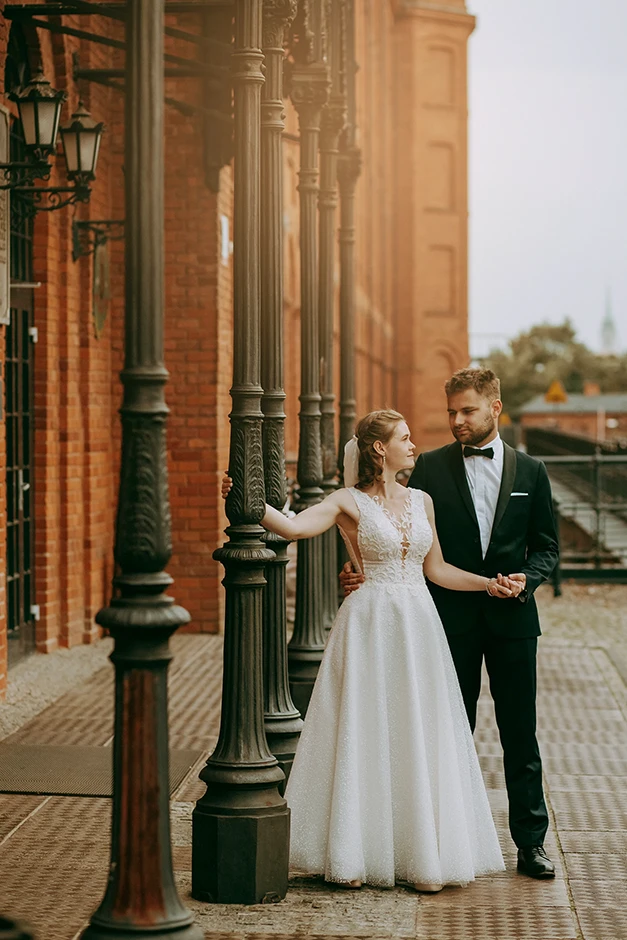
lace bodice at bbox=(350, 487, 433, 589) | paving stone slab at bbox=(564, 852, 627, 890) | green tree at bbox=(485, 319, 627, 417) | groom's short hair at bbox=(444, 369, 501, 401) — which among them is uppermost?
green tree at bbox=(485, 319, 627, 417)

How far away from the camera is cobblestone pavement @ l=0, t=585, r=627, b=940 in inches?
206

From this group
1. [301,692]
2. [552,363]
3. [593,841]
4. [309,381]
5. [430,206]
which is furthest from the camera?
[552,363]

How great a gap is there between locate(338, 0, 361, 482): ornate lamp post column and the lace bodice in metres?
5.45

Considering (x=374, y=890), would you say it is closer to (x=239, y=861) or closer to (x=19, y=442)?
(x=239, y=861)

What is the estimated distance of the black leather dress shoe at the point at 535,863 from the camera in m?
5.87

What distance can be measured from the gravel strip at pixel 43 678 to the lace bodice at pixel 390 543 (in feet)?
11.5

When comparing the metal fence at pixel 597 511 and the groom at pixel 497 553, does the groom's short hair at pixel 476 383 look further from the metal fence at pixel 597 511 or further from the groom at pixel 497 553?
the metal fence at pixel 597 511

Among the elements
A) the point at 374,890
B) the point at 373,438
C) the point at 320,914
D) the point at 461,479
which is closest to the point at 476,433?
the point at 461,479

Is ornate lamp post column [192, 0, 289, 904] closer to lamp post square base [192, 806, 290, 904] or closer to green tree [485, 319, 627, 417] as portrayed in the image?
lamp post square base [192, 806, 290, 904]

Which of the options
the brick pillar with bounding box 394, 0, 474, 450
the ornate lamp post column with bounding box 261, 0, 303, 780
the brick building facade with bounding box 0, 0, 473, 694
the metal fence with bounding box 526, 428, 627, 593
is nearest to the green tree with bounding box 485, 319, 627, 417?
the brick pillar with bounding box 394, 0, 474, 450

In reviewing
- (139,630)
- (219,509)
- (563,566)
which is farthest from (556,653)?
(139,630)

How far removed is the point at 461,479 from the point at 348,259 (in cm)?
583

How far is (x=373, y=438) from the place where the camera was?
584 cm

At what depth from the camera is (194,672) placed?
1100 centimetres
